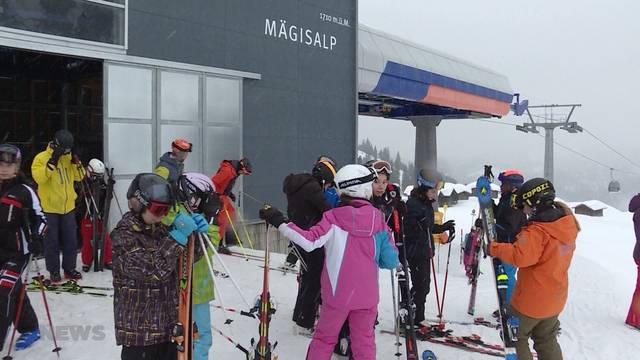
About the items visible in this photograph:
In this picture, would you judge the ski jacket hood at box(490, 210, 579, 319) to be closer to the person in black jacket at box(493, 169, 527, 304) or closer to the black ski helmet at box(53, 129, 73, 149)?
the person in black jacket at box(493, 169, 527, 304)

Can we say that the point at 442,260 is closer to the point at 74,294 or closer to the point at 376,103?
the point at 376,103

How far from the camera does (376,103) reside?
21766 millimetres

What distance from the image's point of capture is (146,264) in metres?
2.77

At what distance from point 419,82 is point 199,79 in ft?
33.8

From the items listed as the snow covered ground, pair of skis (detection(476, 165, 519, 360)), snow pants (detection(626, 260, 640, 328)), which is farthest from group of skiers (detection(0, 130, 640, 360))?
snow pants (detection(626, 260, 640, 328))

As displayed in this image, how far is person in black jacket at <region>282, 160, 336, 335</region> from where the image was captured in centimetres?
481

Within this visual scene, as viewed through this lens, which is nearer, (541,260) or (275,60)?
(541,260)

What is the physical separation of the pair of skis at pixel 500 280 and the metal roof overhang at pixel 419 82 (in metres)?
9.55

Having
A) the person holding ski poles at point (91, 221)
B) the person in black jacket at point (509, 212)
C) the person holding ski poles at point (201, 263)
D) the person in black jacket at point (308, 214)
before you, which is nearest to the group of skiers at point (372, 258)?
the person holding ski poles at point (201, 263)

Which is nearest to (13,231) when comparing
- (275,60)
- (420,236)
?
(420,236)

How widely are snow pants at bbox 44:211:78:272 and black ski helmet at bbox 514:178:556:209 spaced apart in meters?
5.45

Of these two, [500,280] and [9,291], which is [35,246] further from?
[500,280]

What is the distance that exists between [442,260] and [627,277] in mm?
4852

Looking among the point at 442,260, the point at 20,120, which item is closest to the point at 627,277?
the point at 442,260
